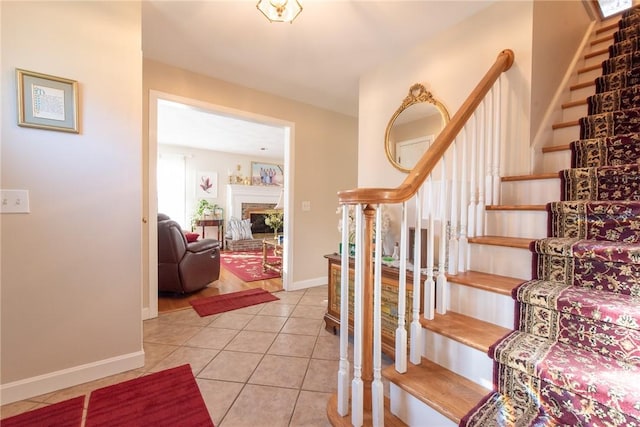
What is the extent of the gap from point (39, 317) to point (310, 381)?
1597 mm

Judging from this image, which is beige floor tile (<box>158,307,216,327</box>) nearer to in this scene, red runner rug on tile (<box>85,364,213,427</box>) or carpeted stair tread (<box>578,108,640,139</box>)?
red runner rug on tile (<box>85,364,213,427</box>)

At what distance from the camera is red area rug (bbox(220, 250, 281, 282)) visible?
420 centimetres

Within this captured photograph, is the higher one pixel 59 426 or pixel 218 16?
pixel 218 16

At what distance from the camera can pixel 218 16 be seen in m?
2.04

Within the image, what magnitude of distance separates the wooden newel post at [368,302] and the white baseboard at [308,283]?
243 centimetres

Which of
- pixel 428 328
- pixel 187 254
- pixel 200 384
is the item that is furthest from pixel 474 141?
pixel 187 254

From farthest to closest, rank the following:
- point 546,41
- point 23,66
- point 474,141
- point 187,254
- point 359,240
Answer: point 187,254 → point 546,41 → point 474,141 → point 23,66 → point 359,240

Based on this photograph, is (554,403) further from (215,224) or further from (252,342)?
(215,224)

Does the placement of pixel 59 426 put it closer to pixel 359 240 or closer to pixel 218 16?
pixel 359 240

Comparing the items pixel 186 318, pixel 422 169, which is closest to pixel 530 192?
pixel 422 169

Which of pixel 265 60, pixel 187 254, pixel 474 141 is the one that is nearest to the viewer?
pixel 474 141

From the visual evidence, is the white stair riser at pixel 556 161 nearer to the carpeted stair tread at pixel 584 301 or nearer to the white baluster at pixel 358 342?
the carpeted stair tread at pixel 584 301

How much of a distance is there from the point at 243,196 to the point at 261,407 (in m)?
6.32

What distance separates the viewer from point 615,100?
1.80 meters
